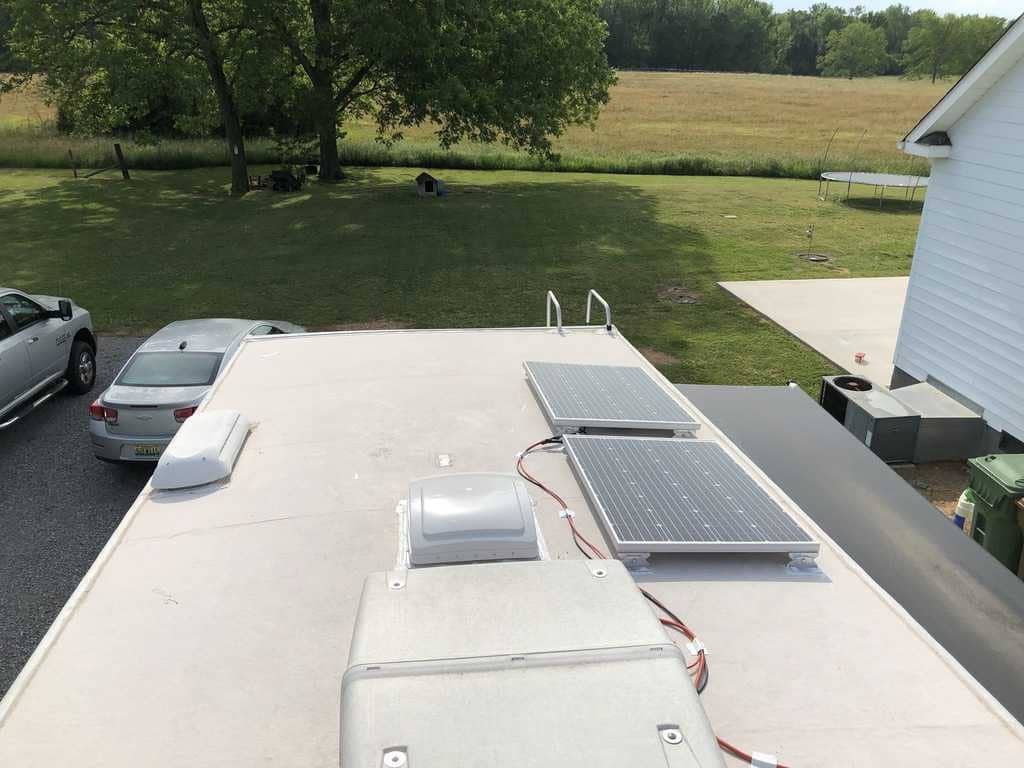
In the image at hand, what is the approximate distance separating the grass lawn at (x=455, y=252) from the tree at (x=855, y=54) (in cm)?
10213

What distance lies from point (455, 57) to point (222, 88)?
24.3 feet

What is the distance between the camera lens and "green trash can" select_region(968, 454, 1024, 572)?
22.7 feet

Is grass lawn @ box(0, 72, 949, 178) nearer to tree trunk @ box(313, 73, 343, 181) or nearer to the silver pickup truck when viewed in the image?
tree trunk @ box(313, 73, 343, 181)

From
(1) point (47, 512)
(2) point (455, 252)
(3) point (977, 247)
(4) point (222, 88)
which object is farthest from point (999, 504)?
(4) point (222, 88)

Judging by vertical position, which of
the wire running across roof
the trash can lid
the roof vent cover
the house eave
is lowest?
the trash can lid

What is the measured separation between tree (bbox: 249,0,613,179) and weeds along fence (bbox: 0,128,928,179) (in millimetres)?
6808

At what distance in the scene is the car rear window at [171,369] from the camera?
9.10 m

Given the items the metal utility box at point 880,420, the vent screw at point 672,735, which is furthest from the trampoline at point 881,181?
the vent screw at point 672,735

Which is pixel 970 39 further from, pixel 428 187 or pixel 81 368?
pixel 81 368

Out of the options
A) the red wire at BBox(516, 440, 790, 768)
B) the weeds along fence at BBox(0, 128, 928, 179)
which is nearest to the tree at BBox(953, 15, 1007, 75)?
the weeds along fence at BBox(0, 128, 928, 179)

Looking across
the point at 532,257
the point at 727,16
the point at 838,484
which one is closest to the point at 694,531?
the point at 838,484

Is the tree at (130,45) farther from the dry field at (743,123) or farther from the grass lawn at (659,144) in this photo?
the dry field at (743,123)

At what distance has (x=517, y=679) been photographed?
8.78 feet

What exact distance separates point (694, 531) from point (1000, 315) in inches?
299
